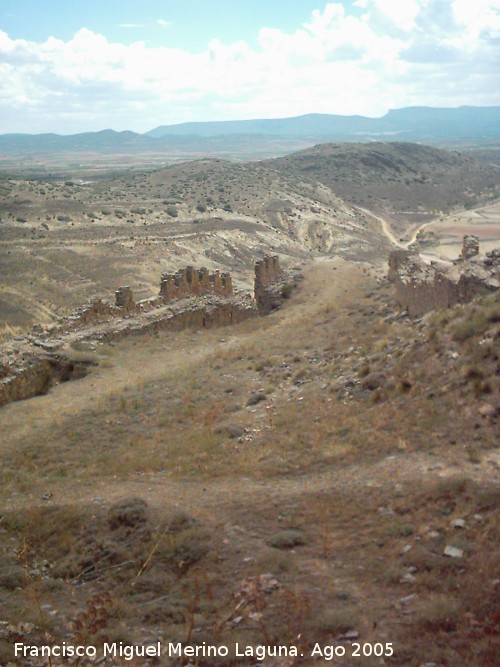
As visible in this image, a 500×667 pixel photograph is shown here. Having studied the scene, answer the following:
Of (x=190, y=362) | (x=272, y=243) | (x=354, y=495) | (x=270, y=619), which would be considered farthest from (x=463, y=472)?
(x=272, y=243)

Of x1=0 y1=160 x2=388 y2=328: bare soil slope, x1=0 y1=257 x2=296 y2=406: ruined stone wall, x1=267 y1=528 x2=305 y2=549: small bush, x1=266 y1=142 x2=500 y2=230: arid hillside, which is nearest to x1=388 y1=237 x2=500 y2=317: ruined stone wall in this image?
x1=0 y1=257 x2=296 y2=406: ruined stone wall

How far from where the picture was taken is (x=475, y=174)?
116 metres

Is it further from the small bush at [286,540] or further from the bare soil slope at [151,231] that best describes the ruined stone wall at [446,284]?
the bare soil slope at [151,231]

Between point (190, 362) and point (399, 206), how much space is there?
246 ft

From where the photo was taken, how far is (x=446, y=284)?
55.0ft

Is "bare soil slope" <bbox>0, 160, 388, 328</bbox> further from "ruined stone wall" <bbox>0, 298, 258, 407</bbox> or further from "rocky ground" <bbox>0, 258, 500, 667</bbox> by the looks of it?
"rocky ground" <bbox>0, 258, 500, 667</bbox>

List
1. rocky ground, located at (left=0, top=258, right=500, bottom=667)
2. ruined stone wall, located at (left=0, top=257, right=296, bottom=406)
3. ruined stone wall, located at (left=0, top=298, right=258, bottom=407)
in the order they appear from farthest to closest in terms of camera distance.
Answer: ruined stone wall, located at (left=0, top=257, right=296, bottom=406) → ruined stone wall, located at (left=0, top=298, right=258, bottom=407) → rocky ground, located at (left=0, top=258, right=500, bottom=667)

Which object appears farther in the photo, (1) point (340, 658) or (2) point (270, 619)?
(2) point (270, 619)

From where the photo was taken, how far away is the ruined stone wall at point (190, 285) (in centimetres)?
2517

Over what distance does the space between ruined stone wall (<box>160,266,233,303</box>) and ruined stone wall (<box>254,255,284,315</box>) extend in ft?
4.29

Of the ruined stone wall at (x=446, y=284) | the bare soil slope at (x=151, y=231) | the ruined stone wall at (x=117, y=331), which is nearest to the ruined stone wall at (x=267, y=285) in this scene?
the ruined stone wall at (x=117, y=331)

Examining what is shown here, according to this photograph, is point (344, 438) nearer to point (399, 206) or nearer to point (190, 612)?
point (190, 612)

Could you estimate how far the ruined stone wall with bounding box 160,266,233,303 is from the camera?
2517 centimetres

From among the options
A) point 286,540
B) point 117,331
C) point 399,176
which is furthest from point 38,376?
point 399,176
